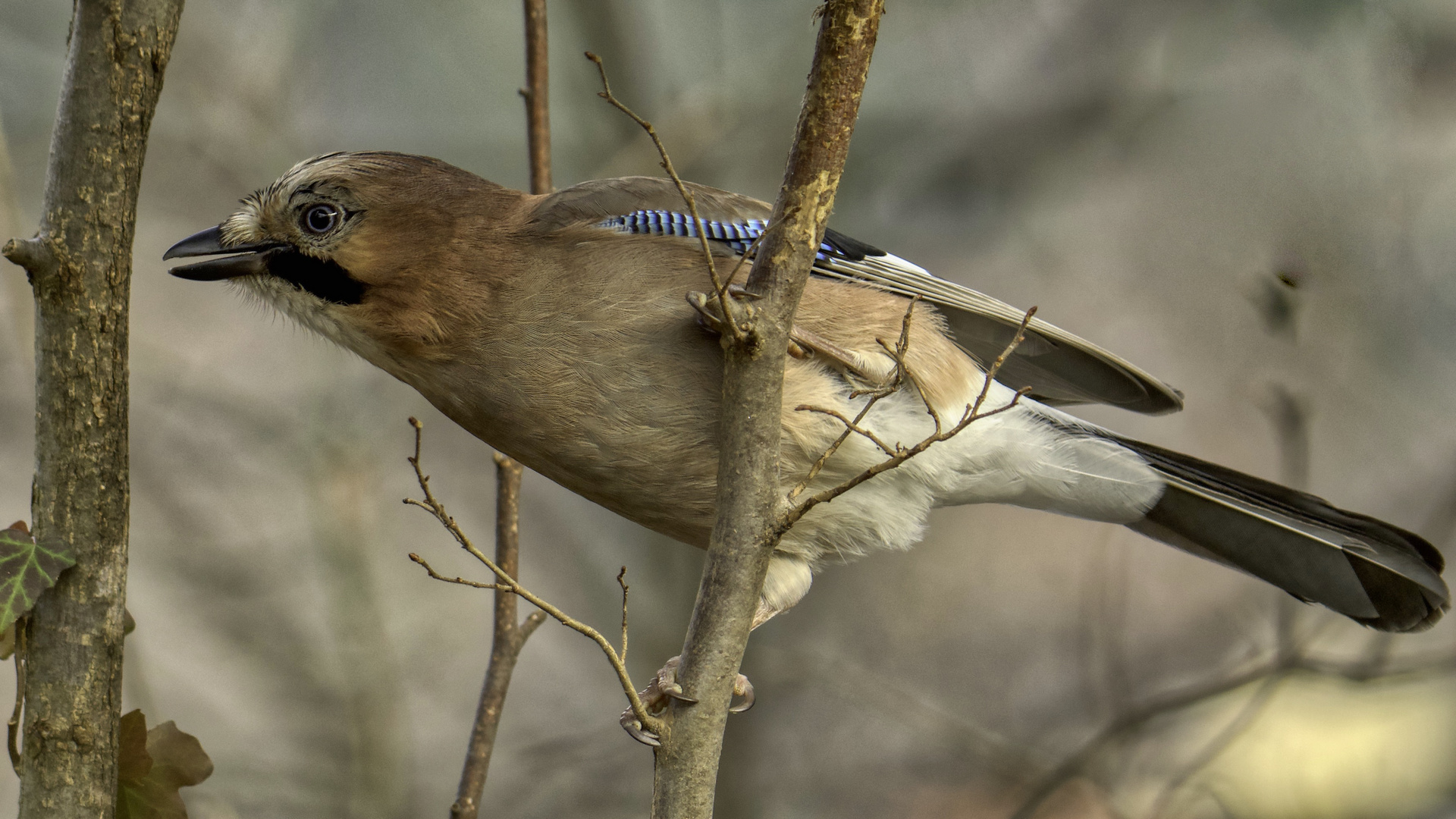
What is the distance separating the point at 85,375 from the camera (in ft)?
5.18

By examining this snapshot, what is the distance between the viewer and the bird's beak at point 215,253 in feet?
8.32

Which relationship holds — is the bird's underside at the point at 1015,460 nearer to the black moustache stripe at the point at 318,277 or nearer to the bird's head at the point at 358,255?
the bird's head at the point at 358,255

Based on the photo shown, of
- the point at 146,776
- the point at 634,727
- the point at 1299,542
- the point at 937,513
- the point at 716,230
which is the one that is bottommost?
the point at 146,776

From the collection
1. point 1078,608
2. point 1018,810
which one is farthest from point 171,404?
point 1078,608

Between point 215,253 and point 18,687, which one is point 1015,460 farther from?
point 18,687

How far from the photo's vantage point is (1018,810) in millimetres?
3936

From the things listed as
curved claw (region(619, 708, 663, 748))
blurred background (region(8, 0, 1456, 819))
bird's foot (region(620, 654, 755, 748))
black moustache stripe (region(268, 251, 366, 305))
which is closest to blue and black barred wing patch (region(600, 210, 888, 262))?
black moustache stripe (region(268, 251, 366, 305))

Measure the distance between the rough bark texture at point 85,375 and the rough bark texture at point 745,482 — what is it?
832 mm

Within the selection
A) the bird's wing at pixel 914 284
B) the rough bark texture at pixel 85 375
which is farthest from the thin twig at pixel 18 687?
the bird's wing at pixel 914 284

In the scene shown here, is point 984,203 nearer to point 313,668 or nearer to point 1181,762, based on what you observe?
point 1181,762

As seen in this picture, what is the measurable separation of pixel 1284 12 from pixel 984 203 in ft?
5.12

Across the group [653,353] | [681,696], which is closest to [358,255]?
[653,353]

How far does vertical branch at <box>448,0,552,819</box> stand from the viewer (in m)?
2.33

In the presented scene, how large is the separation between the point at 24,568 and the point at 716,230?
1690 millimetres
